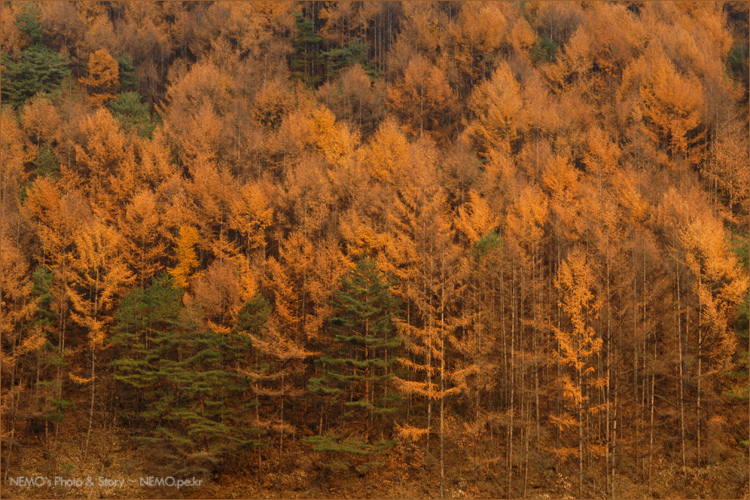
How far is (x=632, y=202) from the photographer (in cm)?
3462

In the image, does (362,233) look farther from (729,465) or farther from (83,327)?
(729,465)

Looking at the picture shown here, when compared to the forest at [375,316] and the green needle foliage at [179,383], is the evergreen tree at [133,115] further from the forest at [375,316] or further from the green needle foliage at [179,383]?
the green needle foliage at [179,383]

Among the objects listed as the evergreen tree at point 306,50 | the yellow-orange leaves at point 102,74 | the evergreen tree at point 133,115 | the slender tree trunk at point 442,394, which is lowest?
the slender tree trunk at point 442,394

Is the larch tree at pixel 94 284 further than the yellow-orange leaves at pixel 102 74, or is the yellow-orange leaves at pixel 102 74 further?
the yellow-orange leaves at pixel 102 74

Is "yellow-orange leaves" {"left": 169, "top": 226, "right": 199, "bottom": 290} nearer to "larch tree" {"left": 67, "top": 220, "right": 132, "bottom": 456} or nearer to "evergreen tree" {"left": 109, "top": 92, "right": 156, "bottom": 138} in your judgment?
"larch tree" {"left": 67, "top": 220, "right": 132, "bottom": 456}

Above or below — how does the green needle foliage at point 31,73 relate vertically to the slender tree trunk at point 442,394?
above

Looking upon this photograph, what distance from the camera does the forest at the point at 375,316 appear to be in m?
26.3

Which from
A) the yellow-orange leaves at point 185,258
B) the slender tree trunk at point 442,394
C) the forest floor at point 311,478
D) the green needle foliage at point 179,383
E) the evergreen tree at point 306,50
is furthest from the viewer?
the evergreen tree at point 306,50

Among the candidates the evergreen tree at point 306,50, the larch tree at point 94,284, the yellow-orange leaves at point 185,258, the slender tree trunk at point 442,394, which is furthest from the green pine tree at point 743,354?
the evergreen tree at point 306,50

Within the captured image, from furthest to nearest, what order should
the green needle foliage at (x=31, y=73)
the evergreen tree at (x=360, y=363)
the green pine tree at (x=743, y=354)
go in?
the green needle foliage at (x=31, y=73) < the evergreen tree at (x=360, y=363) < the green pine tree at (x=743, y=354)

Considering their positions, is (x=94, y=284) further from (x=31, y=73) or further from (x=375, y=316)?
(x=31, y=73)

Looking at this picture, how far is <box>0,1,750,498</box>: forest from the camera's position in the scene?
26.3 meters

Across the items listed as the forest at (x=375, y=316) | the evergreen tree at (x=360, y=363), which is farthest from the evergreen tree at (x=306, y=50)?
the evergreen tree at (x=360, y=363)

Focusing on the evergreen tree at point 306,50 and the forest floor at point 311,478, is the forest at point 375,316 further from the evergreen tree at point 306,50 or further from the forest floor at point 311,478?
the evergreen tree at point 306,50
